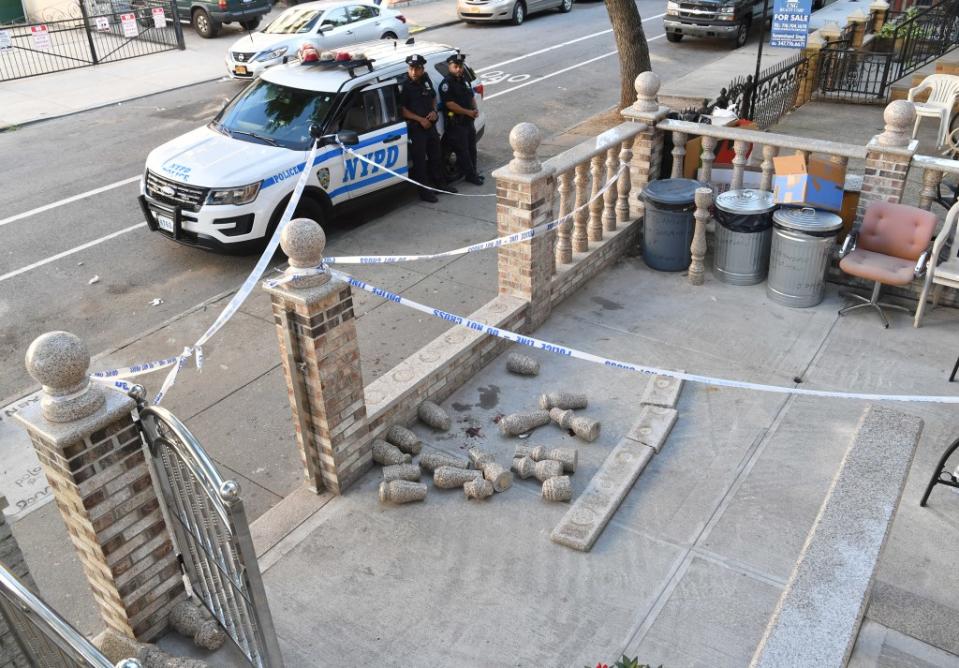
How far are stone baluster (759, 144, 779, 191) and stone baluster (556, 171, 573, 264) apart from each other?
1.86 m

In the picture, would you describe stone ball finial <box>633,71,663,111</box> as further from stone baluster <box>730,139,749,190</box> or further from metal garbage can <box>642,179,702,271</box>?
stone baluster <box>730,139,749,190</box>

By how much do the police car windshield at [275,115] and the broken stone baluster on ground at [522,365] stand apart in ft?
14.1

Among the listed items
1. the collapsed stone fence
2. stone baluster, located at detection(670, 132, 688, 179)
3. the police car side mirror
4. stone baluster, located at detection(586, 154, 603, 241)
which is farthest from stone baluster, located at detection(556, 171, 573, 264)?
the police car side mirror

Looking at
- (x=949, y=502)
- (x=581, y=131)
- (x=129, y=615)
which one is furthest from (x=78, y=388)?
(x=581, y=131)

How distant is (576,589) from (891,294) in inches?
184

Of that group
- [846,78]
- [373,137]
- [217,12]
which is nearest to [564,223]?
[373,137]

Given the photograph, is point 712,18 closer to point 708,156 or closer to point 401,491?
point 708,156

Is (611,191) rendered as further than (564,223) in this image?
Yes

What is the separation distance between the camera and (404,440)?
5676mm

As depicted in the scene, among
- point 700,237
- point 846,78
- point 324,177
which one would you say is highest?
point 324,177

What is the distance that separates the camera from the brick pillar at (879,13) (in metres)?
16.8

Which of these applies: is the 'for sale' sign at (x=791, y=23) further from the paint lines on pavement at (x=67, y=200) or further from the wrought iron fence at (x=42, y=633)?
the wrought iron fence at (x=42, y=633)

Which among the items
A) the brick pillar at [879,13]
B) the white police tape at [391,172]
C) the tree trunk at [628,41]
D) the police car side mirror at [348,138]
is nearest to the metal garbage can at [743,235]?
the white police tape at [391,172]

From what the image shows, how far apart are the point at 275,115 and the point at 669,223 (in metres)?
4.88
